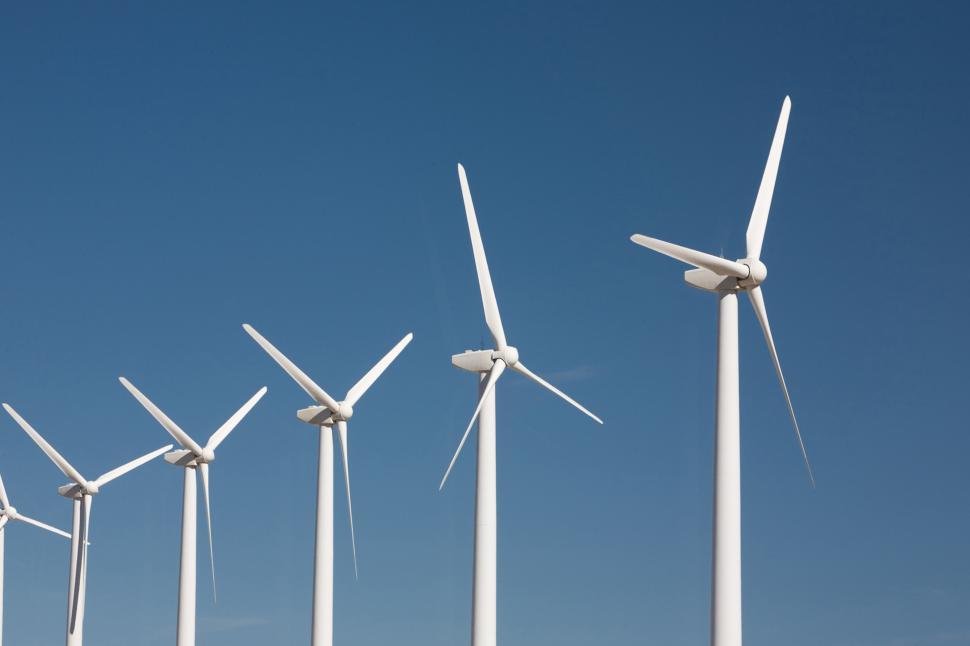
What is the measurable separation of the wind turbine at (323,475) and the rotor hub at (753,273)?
2673 cm

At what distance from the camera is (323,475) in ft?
237

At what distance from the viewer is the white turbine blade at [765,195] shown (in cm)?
5062

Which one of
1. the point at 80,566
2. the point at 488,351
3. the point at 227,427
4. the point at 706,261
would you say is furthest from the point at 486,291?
the point at 80,566

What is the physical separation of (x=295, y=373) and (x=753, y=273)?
2733cm

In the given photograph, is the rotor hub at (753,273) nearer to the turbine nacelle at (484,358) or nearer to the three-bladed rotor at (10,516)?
the turbine nacelle at (484,358)

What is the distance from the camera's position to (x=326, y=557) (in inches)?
2805

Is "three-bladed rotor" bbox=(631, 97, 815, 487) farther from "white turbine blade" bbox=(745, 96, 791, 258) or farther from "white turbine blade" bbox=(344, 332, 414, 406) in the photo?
"white turbine blade" bbox=(344, 332, 414, 406)

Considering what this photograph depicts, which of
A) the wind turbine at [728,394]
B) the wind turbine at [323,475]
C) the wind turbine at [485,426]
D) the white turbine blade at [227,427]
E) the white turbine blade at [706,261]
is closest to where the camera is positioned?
the wind turbine at [728,394]

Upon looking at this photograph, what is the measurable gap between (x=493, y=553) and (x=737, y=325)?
15141mm

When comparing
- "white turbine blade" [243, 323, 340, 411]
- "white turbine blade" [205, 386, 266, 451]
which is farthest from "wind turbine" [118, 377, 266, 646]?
"white turbine blade" [243, 323, 340, 411]

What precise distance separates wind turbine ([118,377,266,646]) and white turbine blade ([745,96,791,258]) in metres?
35.9

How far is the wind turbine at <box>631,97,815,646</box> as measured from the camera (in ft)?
147

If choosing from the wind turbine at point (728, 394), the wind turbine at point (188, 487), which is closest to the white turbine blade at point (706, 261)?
the wind turbine at point (728, 394)

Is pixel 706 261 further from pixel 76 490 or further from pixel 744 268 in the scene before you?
pixel 76 490
